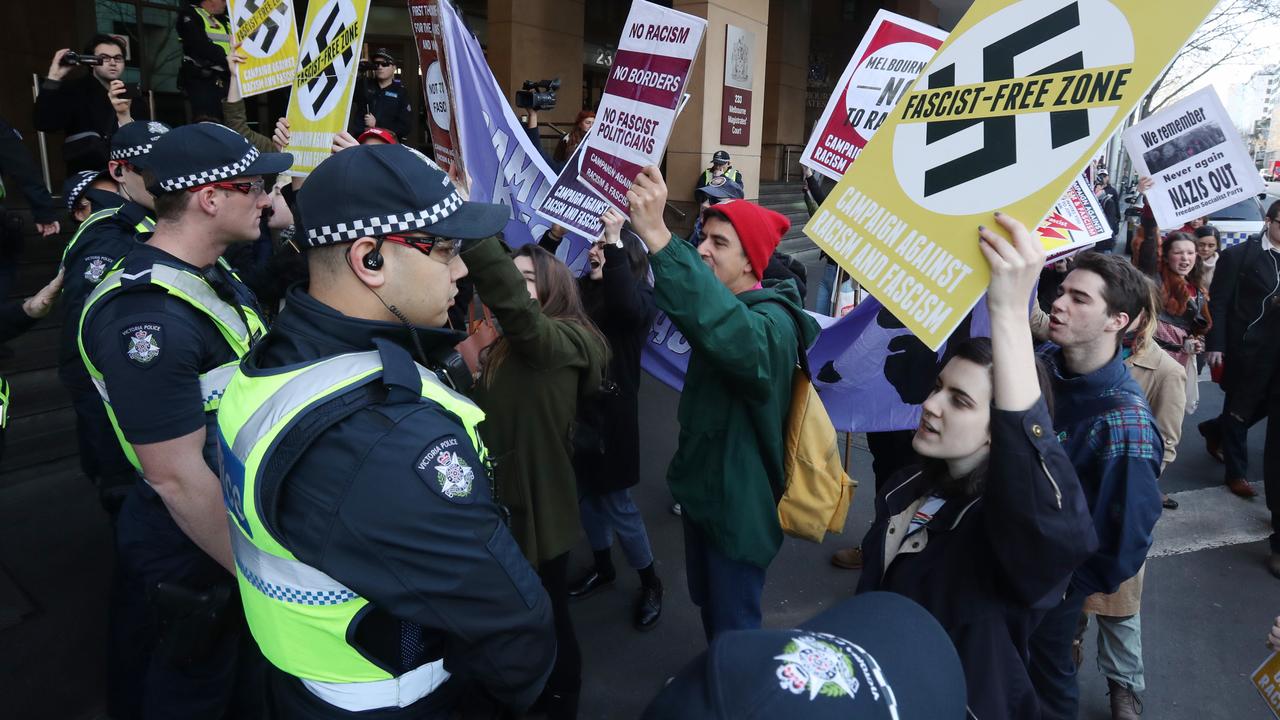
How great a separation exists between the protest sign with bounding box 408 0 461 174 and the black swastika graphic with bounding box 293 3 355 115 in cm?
45

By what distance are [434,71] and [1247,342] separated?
596cm

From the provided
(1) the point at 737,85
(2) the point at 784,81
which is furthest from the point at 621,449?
(2) the point at 784,81

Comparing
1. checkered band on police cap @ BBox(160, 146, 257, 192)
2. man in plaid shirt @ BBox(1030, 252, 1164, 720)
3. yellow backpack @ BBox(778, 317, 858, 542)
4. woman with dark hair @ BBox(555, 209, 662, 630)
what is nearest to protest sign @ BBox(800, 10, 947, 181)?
woman with dark hair @ BBox(555, 209, 662, 630)

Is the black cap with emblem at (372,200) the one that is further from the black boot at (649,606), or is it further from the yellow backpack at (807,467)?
the black boot at (649,606)

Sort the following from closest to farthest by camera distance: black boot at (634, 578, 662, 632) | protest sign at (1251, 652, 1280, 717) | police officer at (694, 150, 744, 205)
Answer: protest sign at (1251, 652, 1280, 717)
black boot at (634, 578, 662, 632)
police officer at (694, 150, 744, 205)

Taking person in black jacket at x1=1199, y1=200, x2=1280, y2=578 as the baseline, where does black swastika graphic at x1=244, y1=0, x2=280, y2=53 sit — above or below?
above

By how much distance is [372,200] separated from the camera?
1.57 meters

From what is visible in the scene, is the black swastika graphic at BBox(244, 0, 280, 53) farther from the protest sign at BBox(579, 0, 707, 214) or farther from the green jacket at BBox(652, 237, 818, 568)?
the green jacket at BBox(652, 237, 818, 568)

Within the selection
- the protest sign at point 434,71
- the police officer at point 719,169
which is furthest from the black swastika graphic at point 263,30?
the police officer at point 719,169

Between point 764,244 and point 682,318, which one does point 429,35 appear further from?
point 682,318

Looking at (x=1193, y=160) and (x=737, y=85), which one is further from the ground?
(x=1193, y=160)

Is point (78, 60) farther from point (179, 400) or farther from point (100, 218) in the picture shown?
point (179, 400)

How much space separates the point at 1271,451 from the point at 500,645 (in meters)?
5.64

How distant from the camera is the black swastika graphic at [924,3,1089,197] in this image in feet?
5.37
